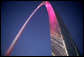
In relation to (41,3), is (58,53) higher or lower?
lower

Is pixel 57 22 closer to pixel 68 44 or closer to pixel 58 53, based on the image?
pixel 68 44

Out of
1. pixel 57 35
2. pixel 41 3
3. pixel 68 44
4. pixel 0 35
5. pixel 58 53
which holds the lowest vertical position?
pixel 58 53

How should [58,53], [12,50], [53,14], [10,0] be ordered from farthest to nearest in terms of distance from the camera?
1. [10,0]
2. [12,50]
3. [53,14]
4. [58,53]

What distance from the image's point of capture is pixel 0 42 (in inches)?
201

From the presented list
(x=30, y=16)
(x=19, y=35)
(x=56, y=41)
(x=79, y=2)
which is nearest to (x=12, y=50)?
(x=19, y=35)

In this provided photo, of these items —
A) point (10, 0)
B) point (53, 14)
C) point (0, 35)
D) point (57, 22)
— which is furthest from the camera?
point (10, 0)

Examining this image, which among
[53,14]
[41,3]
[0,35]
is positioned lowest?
[0,35]

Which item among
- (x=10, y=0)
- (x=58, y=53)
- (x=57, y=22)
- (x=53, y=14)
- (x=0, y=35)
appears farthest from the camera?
(x=10, y=0)

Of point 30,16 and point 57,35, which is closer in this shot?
point 57,35

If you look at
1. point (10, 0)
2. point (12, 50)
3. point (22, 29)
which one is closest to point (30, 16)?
point (22, 29)

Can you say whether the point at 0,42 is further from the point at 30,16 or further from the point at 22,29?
the point at 30,16

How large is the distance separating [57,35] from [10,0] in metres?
3.51

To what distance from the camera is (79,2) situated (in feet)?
16.5

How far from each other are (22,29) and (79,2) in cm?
318
